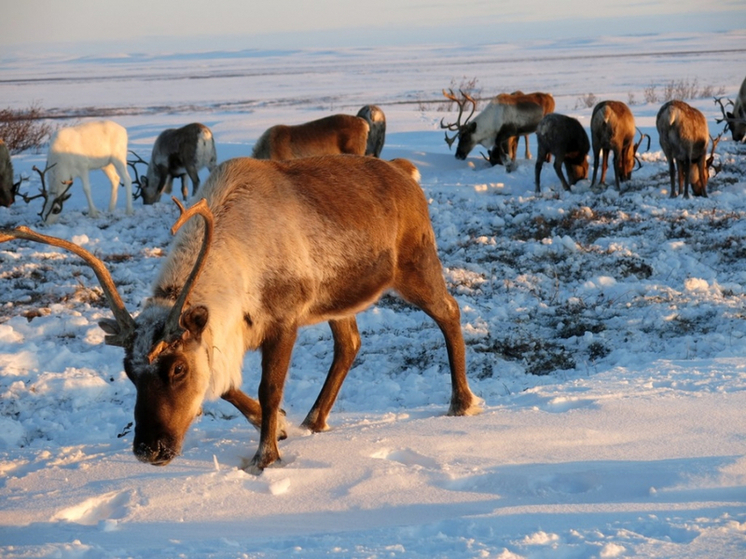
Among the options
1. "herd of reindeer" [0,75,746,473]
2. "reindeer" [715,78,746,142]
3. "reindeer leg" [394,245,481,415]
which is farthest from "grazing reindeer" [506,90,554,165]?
"reindeer leg" [394,245,481,415]

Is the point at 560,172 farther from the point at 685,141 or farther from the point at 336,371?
the point at 336,371

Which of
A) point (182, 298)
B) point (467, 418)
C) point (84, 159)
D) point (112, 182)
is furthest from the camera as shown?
point (112, 182)

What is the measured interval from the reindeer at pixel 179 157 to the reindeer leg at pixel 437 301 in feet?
34.0

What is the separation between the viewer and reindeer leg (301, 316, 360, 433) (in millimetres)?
5387

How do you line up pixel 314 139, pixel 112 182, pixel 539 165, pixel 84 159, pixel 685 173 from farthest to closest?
1. pixel 539 165
2. pixel 314 139
3. pixel 112 182
4. pixel 84 159
5. pixel 685 173

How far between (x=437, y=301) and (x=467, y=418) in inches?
35.9

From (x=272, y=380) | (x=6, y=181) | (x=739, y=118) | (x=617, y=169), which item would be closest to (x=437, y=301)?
(x=272, y=380)

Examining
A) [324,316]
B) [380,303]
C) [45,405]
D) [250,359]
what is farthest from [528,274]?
[45,405]

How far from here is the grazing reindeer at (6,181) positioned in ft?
47.9

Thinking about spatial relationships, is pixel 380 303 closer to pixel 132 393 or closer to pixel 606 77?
pixel 132 393

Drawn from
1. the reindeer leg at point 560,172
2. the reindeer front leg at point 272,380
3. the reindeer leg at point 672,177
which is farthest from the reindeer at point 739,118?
the reindeer front leg at point 272,380

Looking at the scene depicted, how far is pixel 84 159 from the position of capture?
46.1 ft

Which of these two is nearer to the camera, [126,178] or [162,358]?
[162,358]

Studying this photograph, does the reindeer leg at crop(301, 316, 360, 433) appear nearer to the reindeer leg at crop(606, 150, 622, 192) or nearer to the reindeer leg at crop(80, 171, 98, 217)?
the reindeer leg at crop(80, 171, 98, 217)
